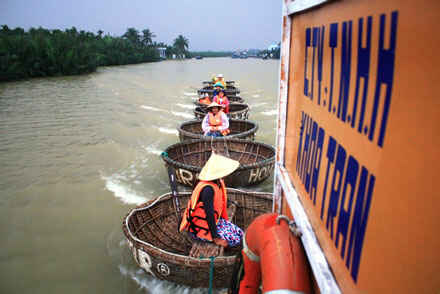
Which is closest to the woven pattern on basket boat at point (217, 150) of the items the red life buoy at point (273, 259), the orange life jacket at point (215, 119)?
the orange life jacket at point (215, 119)

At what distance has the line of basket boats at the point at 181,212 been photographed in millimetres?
2516

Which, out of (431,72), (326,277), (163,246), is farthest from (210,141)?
(431,72)

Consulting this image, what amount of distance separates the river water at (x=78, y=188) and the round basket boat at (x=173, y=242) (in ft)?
1.22

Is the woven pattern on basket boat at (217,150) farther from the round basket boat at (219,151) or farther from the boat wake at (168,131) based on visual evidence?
the boat wake at (168,131)

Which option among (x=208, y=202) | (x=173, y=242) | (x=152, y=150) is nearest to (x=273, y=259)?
(x=208, y=202)

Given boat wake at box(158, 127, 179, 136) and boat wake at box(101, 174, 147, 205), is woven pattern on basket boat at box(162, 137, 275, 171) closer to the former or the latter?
boat wake at box(101, 174, 147, 205)

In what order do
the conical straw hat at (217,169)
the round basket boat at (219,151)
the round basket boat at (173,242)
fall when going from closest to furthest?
the round basket boat at (173,242) → the conical straw hat at (217,169) → the round basket boat at (219,151)

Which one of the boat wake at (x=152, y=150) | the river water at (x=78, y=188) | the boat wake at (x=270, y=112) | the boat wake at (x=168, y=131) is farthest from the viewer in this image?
the boat wake at (x=270, y=112)

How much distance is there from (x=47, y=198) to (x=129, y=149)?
8.59 feet

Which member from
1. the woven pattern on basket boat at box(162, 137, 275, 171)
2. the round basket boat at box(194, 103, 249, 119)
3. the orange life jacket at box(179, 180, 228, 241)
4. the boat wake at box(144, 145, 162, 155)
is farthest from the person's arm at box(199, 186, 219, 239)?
the round basket boat at box(194, 103, 249, 119)

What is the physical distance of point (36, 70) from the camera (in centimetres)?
2291

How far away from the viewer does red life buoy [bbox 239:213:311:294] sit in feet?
3.39

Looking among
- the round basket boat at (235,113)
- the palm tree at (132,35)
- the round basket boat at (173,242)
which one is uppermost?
the palm tree at (132,35)

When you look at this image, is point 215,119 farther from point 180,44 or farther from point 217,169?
point 180,44
